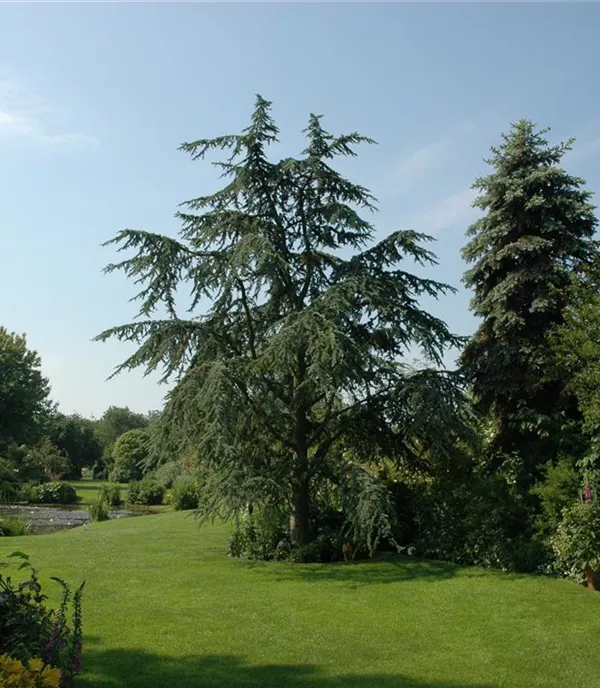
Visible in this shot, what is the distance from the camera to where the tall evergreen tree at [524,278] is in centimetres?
1254

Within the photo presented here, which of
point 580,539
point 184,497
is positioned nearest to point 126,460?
point 184,497

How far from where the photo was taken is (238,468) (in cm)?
1152

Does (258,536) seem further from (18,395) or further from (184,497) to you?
(18,395)

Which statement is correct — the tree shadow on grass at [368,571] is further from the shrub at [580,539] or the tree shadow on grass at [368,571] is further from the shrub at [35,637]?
the shrub at [35,637]

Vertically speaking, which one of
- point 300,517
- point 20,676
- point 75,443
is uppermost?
point 75,443

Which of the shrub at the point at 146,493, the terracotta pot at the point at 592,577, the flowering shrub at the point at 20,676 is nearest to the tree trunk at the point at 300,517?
the terracotta pot at the point at 592,577

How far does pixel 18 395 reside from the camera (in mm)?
40594

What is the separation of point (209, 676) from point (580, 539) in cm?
591

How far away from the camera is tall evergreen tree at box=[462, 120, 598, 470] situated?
12.5 metres

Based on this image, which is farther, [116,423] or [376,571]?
[116,423]

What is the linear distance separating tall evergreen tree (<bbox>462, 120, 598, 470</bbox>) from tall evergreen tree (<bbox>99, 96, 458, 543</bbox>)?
1.43 m

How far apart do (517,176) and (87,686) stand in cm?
1197

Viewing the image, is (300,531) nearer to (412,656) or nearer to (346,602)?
(346,602)

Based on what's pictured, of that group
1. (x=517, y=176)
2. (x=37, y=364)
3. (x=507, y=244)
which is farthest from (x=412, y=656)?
(x=37, y=364)
